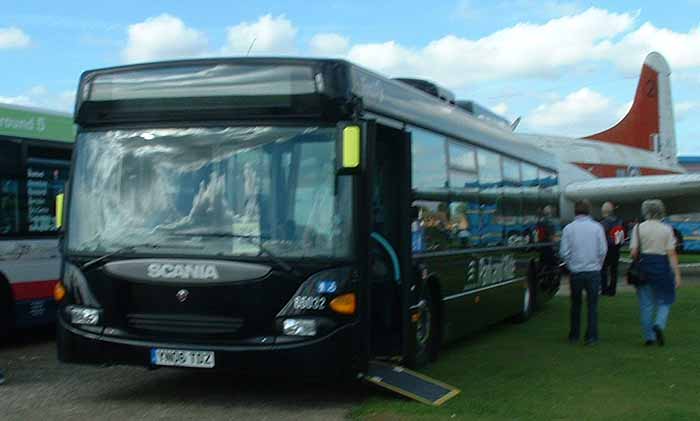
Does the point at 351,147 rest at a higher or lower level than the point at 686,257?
higher

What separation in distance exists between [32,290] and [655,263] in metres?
7.08

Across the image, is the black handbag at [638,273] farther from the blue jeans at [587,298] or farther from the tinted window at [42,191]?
the tinted window at [42,191]

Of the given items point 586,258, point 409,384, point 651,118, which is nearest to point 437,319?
Answer: point 409,384

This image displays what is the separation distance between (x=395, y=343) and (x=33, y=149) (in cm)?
545

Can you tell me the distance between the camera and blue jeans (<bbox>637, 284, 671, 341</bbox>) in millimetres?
11359

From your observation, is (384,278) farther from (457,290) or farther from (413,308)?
(457,290)

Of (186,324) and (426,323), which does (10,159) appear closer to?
(186,324)

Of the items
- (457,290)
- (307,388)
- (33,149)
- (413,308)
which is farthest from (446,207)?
(33,149)

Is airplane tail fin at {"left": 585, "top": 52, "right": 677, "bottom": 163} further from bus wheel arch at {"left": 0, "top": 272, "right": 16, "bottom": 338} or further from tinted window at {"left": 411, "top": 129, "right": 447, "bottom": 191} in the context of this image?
bus wheel arch at {"left": 0, "top": 272, "right": 16, "bottom": 338}

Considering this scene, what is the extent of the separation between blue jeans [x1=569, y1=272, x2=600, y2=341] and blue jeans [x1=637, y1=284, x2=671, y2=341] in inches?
20.2

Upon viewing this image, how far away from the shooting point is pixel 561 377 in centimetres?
930

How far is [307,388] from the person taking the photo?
8.66 metres

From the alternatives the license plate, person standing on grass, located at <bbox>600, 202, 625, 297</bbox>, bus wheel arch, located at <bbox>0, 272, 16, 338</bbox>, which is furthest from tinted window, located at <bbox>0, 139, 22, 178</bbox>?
person standing on grass, located at <bbox>600, 202, 625, 297</bbox>

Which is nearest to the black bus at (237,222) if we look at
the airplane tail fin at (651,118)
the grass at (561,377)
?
the grass at (561,377)
